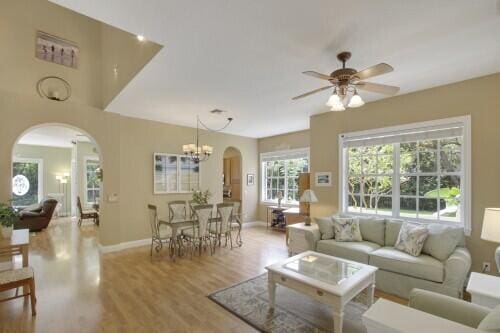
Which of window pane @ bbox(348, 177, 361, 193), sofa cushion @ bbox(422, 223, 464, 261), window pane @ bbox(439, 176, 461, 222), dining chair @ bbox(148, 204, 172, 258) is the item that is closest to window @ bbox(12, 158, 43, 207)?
dining chair @ bbox(148, 204, 172, 258)

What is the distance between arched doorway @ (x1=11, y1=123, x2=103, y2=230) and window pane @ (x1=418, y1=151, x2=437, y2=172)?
9.19 m

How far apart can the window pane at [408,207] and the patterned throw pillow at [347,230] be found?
79 centimetres

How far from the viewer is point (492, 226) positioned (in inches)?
83.1

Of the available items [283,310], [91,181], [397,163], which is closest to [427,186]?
[397,163]

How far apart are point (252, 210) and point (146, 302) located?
4.98 meters

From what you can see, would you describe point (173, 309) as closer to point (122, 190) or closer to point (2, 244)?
point (2, 244)

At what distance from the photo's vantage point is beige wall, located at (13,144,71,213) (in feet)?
30.6

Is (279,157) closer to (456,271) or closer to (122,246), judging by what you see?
(122,246)

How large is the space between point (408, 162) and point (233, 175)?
5136mm

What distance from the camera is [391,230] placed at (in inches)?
141

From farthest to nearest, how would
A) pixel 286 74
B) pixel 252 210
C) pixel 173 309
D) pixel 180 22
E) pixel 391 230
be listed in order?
pixel 252 210 → pixel 391 230 → pixel 286 74 → pixel 173 309 → pixel 180 22

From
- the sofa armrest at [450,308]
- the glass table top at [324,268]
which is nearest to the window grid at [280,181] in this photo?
the glass table top at [324,268]

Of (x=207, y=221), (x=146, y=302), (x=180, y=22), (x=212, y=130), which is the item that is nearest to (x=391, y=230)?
(x=207, y=221)

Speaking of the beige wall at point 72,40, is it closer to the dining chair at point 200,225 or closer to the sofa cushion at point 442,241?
the dining chair at point 200,225
